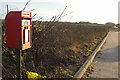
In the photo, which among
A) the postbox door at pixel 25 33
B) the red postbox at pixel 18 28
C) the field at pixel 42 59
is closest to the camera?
the red postbox at pixel 18 28

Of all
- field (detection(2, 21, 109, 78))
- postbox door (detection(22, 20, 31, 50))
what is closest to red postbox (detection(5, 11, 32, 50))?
postbox door (detection(22, 20, 31, 50))

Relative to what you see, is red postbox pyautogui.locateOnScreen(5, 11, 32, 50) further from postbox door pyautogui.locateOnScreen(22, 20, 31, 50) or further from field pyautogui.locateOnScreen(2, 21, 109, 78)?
field pyautogui.locateOnScreen(2, 21, 109, 78)

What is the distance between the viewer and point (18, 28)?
2793mm

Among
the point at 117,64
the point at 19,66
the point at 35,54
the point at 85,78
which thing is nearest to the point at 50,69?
the point at 35,54

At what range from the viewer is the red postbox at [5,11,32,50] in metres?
2.76

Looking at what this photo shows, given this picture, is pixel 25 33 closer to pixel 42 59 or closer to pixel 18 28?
pixel 18 28

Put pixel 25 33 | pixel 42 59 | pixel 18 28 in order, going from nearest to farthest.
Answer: pixel 18 28, pixel 25 33, pixel 42 59

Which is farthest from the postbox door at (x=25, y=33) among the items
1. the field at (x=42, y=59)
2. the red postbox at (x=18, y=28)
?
the field at (x=42, y=59)

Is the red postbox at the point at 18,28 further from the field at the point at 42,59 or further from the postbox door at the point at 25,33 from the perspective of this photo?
the field at the point at 42,59

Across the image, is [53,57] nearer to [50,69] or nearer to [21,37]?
[50,69]

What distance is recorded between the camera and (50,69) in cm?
418

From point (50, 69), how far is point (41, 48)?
793mm

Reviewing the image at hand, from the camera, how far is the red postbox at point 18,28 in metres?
2.76

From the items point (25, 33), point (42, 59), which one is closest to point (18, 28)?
point (25, 33)
